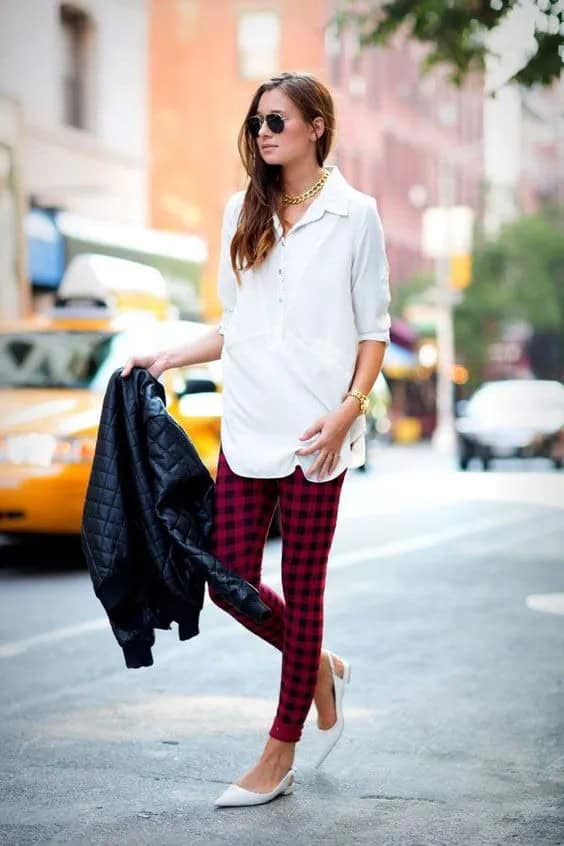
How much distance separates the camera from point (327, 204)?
4.31 meters

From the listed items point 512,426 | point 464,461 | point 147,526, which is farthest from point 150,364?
point 464,461

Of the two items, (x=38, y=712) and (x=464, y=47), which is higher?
(x=464, y=47)

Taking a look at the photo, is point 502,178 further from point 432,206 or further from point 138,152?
point 138,152

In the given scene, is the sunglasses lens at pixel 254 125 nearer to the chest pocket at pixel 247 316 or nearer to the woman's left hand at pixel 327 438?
the chest pocket at pixel 247 316

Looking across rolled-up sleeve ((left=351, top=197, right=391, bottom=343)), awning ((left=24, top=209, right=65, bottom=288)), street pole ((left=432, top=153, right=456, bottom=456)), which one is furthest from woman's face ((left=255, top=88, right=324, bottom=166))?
street pole ((left=432, top=153, right=456, bottom=456))

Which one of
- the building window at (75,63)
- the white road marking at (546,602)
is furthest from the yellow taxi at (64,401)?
the building window at (75,63)

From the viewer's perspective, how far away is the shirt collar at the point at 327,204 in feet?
14.1

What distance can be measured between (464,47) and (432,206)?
1926 inches

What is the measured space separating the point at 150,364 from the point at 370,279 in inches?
27.1

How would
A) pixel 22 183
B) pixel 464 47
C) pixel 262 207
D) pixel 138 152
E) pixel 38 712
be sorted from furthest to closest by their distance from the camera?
pixel 138 152 → pixel 22 183 → pixel 464 47 → pixel 38 712 → pixel 262 207

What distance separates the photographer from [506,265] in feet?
187

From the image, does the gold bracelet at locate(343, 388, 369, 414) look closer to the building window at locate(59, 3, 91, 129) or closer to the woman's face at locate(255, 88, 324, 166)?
the woman's face at locate(255, 88, 324, 166)

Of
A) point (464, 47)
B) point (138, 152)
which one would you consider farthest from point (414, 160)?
point (464, 47)

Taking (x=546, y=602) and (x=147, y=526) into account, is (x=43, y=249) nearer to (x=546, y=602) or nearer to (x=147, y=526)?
(x=546, y=602)
